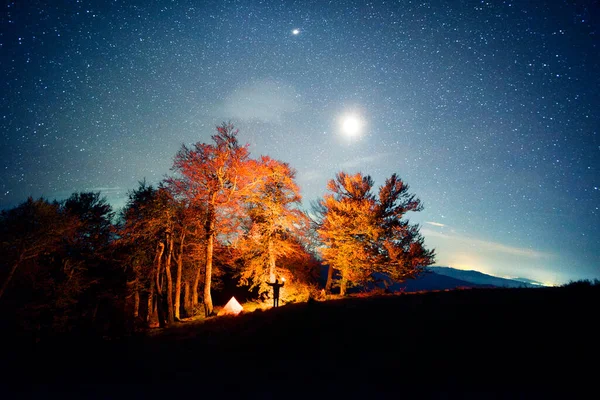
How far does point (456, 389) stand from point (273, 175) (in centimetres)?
1752

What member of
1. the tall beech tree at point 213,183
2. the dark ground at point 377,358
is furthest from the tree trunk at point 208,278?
the dark ground at point 377,358

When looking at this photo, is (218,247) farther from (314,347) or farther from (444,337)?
(444,337)

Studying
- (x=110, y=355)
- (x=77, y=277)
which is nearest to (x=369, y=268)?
(x=110, y=355)

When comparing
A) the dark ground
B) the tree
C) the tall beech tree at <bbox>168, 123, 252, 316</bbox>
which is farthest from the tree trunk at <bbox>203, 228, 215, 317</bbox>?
the tree

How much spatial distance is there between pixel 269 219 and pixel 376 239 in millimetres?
9155

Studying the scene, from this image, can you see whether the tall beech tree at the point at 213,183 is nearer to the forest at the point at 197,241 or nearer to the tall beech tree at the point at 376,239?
the forest at the point at 197,241

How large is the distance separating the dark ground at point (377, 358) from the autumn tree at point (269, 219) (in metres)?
10.7

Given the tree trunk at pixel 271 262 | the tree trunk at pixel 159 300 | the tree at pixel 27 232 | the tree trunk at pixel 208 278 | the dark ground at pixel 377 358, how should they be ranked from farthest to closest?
the tree trunk at pixel 271 262, the tree trunk at pixel 208 278, the tree at pixel 27 232, the tree trunk at pixel 159 300, the dark ground at pixel 377 358

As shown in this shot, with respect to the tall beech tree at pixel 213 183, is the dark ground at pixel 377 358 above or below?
below

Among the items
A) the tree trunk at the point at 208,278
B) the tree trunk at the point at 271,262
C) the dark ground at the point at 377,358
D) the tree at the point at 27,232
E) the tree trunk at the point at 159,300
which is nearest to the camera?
the dark ground at the point at 377,358

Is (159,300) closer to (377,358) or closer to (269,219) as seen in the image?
(269,219)

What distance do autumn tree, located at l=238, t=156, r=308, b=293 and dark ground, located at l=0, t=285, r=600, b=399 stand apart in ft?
35.0

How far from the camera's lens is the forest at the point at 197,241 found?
16922mm

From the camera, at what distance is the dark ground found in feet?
12.8
